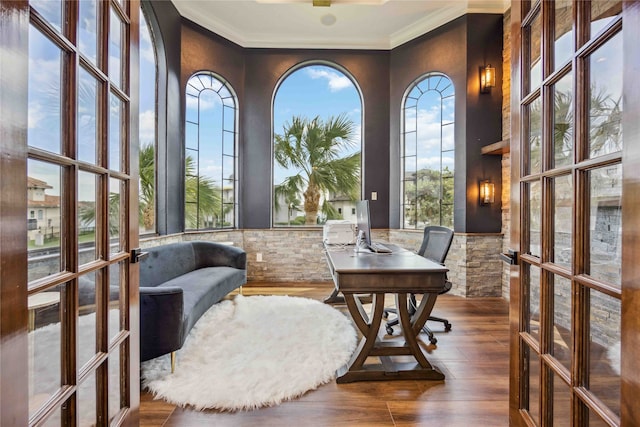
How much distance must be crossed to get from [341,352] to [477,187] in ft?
9.30

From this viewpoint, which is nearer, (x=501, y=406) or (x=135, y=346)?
(x=135, y=346)

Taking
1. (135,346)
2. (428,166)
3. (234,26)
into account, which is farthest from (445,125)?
(135,346)

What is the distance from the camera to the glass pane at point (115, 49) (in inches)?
46.4

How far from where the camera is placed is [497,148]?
3.69 meters

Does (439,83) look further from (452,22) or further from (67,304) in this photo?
(67,304)

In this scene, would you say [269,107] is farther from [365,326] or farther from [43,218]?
[43,218]

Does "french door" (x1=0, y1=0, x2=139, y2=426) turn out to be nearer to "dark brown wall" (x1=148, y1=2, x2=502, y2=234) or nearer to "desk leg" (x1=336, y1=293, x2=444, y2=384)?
"desk leg" (x1=336, y1=293, x2=444, y2=384)

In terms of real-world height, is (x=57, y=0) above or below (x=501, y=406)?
above

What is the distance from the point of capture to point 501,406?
183 centimetres

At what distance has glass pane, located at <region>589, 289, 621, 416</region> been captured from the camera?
2.58ft

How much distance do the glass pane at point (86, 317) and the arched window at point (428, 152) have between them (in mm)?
4111

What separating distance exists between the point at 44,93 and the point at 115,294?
724 mm

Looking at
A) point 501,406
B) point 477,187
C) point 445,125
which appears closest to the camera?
point 501,406

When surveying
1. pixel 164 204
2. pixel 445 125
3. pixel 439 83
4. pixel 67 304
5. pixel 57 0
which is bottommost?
pixel 67 304
